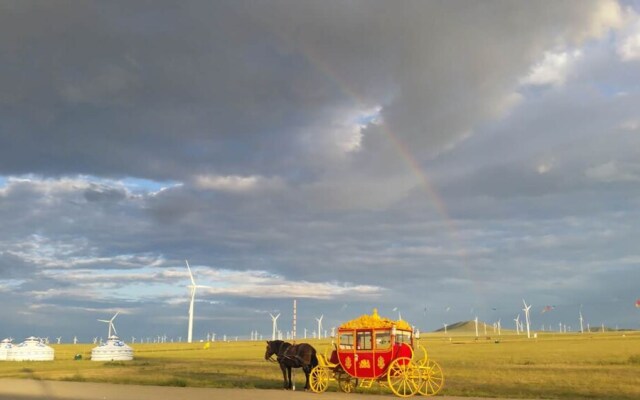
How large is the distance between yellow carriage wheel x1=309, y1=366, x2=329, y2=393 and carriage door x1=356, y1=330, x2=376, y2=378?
1.82 metres

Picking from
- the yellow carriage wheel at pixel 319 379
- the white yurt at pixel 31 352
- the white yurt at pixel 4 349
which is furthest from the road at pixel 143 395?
the white yurt at pixel 4 349

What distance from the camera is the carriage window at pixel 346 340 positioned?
2806cm

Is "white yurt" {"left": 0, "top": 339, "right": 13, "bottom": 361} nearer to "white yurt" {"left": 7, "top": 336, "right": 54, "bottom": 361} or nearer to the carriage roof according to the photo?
"white yurt" {"left": 7, "top": 336, "right": 54, "bottom": 361}

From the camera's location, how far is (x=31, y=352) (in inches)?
3322

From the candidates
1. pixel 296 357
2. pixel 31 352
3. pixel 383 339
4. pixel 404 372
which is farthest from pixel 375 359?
pixel 31 352

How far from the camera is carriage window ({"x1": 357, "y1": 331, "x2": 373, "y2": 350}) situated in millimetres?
27375

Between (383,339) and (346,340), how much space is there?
2.00m

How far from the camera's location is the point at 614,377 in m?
36.8

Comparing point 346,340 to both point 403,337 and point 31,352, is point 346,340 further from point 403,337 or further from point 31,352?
point 31,352

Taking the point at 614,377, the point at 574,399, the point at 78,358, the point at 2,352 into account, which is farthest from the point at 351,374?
the point at 2,352

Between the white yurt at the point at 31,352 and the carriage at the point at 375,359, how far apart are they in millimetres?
70036

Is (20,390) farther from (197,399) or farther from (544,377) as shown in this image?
(544,377)

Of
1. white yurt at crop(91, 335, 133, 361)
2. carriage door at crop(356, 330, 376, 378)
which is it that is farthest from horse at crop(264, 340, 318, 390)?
white yurt at crop(91, 335, 133, 361)

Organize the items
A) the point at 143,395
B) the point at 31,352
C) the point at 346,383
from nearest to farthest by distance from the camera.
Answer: the point at 143,395 < the point at 346,383 < the point at 31,352
